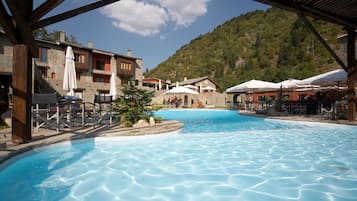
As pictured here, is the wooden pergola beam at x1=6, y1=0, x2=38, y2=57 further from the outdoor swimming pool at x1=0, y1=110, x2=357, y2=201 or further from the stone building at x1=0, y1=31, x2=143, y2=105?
the stone building at x1=0, y1=31, x2=143, y2=105

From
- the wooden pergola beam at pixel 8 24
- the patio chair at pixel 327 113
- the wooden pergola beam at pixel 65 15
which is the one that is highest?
the wooden pergola beam at pixel 65 15

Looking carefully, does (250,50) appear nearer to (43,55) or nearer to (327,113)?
(43,55)

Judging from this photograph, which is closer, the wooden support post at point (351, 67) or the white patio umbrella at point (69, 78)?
the wooden support post at point (351, 67)

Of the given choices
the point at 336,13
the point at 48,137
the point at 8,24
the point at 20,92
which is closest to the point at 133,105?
the point at 48,137

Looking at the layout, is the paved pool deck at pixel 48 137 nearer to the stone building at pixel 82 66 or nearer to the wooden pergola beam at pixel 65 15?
the wooden pergola beam at pixel 65 15

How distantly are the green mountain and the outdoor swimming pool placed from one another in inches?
1502

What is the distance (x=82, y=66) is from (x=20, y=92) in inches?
870

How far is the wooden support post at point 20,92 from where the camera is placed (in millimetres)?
4305

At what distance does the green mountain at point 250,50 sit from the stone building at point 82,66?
2317 centimetres

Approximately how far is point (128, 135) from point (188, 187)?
3534mm

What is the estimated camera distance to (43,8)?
13.9 feet

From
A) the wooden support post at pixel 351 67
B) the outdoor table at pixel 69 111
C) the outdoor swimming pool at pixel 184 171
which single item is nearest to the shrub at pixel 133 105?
the outdoor table at pixel 69 111

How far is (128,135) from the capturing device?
6215mm

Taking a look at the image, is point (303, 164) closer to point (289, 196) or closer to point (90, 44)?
point (289, 196)
